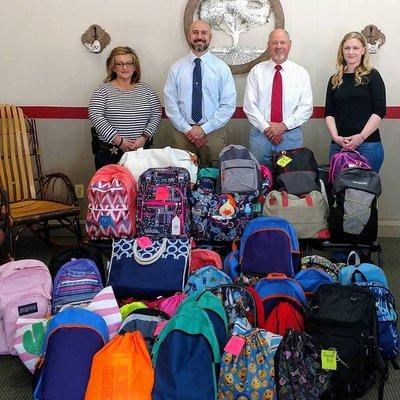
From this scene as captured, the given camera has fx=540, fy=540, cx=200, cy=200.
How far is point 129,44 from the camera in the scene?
423cm

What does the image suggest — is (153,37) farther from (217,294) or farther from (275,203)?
(217,294)

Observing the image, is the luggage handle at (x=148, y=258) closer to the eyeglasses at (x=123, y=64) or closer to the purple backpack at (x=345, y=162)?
the purple backpack at (x=345, y=162)

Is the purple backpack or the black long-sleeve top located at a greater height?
the black long-sleeve top

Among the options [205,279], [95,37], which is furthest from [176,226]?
[95,37]

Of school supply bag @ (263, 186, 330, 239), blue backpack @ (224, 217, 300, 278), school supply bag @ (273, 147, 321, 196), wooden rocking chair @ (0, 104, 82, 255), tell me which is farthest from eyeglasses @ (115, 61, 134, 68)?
blue backpack @ (224, 217, 300, 278)

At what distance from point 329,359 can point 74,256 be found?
1.53 meters

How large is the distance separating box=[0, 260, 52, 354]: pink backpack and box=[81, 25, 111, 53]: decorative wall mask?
2.10 m

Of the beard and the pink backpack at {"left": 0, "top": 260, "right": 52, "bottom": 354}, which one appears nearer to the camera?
the pink backpack at {"left": 0, "top": 260, "right": 52, "bottom": 354}

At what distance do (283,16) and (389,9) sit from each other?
789 millimetres

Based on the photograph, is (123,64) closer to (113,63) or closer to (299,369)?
(113,63)

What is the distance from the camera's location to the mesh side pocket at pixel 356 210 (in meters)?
2.99

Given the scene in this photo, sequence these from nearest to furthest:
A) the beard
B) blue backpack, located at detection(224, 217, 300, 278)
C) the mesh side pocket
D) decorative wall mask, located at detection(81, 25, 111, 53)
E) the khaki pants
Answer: blue backpack, located at detection(224, 217, 300, 278) < the mesh side pocket < the beard < the khaki pants < decorative wall mask, located at detection(81, 25, 111, 53)

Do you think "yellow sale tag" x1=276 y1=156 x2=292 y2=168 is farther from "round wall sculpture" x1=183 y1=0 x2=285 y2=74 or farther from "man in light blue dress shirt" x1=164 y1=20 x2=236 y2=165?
"round wall sculpture" x1=183 y1=0 x2=285 y2=74

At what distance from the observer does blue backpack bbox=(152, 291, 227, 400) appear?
80.4 inches
